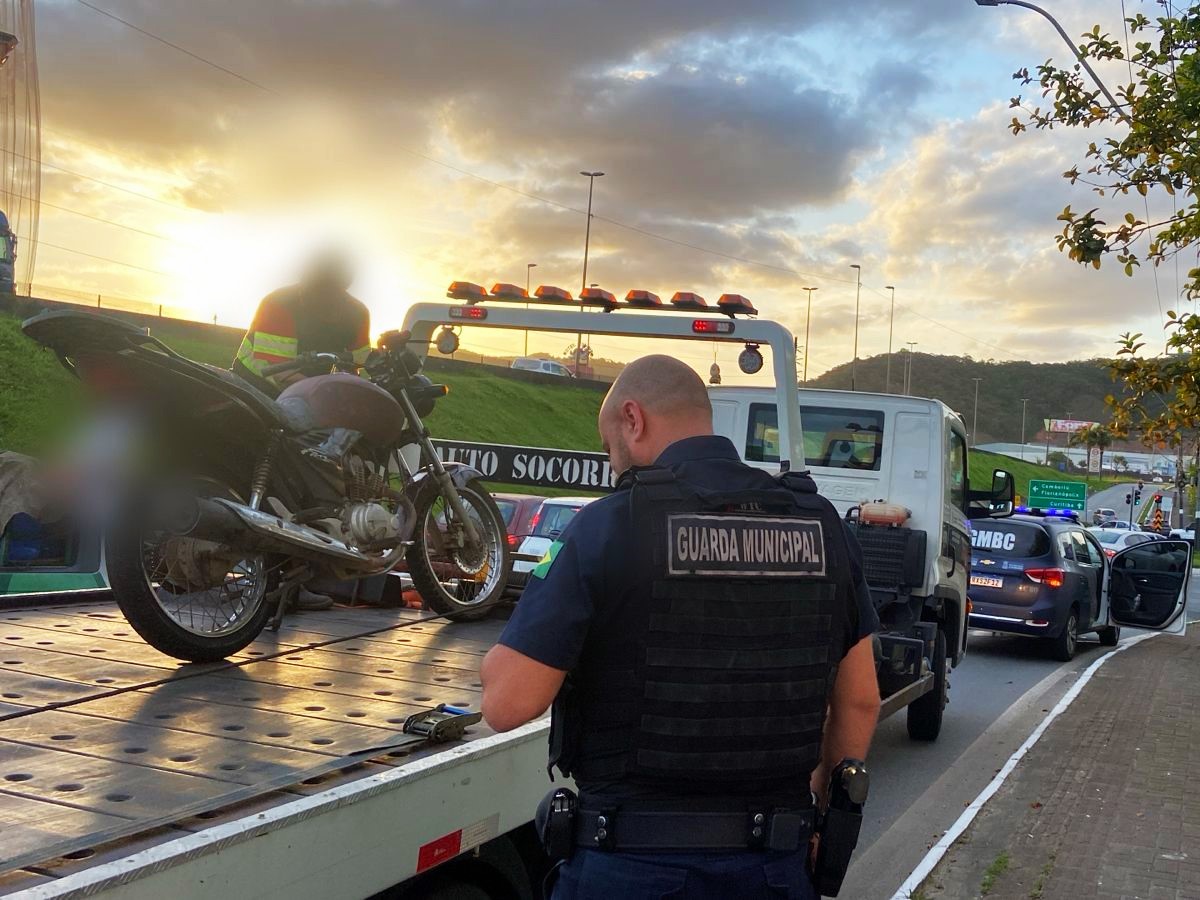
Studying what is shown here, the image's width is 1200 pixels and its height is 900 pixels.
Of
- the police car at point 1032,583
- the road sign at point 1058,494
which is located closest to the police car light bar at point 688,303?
the police car at point 1032,583

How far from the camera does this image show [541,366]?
61344 mm

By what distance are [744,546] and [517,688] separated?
0.54 metres

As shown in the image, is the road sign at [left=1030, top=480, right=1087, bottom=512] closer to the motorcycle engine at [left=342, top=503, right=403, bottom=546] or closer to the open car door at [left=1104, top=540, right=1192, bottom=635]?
the open car door at [left=1104, top=540, right=1192, bottom=635]

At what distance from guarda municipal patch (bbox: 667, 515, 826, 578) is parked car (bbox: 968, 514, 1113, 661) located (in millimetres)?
12156

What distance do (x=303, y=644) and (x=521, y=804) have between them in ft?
4.75

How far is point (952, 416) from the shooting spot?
8805 mm

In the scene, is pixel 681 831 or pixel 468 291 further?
pixel 468 291

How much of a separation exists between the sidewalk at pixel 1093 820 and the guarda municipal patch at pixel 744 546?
3.26 meters

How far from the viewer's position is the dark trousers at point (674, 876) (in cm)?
238

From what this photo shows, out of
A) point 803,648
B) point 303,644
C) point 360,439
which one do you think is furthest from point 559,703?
point 360,439

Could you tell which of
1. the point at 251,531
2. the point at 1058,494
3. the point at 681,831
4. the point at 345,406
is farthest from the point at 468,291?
the point at 1058,494

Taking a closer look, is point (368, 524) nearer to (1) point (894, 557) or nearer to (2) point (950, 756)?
(1) point (894, 557)

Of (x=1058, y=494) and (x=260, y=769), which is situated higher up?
(x=1058, y=494)

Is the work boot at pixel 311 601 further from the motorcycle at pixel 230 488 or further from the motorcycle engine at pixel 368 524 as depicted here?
the motorcycle engine at pixel 368 524
